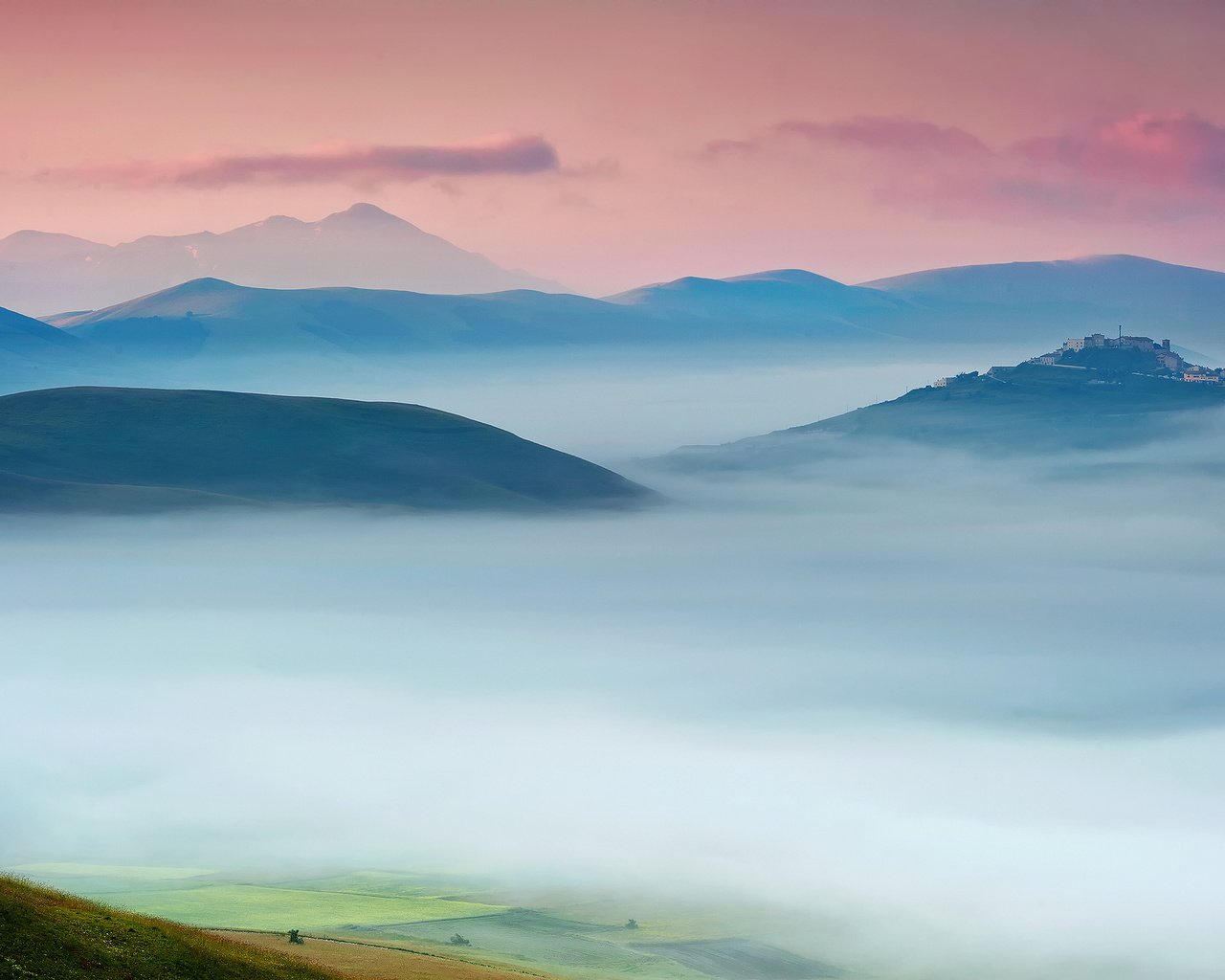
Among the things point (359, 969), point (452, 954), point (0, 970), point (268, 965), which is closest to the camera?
point (0, 970)

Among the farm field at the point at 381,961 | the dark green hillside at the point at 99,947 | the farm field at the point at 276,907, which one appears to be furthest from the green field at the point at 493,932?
the dark green hillside at the point at 99,947

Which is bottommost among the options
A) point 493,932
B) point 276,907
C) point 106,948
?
point 493,932

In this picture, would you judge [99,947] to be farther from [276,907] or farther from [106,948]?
[276,907]

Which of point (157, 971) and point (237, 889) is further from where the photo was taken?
point (237, 889)

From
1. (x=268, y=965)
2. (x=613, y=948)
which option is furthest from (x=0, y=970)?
(x=613, y=948)

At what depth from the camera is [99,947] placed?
70.0m

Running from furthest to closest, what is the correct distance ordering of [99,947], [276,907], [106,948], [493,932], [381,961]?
[276,907], [493,932], [381,961], [106,948], [99,947]

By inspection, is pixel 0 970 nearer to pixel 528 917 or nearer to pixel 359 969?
pixel 359 969

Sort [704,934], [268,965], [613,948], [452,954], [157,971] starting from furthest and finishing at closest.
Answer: [704,934] < [613,948] < [452,954] < [268,965] < [157,971]

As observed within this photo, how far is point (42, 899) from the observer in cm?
7262

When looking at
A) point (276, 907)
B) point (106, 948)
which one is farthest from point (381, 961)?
point (276, 907)

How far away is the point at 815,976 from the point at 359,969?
85579 millimetres

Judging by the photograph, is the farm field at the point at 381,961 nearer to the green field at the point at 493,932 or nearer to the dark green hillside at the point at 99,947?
the green field at the point at 493,932

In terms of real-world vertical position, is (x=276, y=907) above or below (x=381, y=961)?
below
